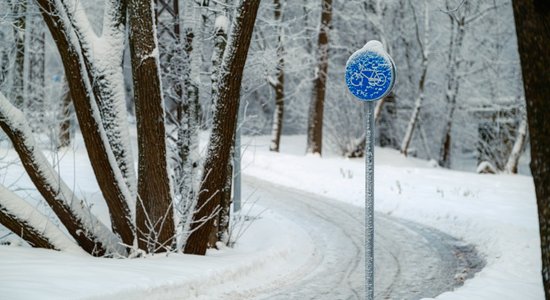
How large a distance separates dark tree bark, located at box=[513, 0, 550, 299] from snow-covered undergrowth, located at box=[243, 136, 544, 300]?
2576mm

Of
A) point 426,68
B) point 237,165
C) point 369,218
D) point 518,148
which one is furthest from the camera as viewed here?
point 426,68

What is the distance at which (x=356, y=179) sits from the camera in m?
17.4

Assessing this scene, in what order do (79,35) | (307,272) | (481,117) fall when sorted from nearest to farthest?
(79,35)
(307,272)
(481,117)

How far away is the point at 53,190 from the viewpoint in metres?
7.11

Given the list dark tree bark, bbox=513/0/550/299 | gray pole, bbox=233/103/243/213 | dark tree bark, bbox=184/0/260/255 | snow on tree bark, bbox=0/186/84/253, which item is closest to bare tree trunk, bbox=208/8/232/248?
dark tree bark, bbox=184/0/260/255

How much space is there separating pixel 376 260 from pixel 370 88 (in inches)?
175

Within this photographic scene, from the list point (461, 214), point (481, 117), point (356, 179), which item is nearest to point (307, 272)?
point (461, 214)

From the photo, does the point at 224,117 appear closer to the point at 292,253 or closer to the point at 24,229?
the point at 292,253

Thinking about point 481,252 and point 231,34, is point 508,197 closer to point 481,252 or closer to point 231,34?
point 481,252

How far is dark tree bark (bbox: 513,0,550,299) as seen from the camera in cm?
372

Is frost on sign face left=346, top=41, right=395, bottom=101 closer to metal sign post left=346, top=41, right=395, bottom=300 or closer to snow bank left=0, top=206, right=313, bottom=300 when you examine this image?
metal sign post left=346, top=41, right=395, bottom=300

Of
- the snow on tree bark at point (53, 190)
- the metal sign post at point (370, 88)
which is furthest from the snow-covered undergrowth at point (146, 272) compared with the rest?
the metal sign post at point (370, 88)

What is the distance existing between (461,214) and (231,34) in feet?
22.6

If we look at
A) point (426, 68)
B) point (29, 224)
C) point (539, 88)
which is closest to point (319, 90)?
point (426, 68)
